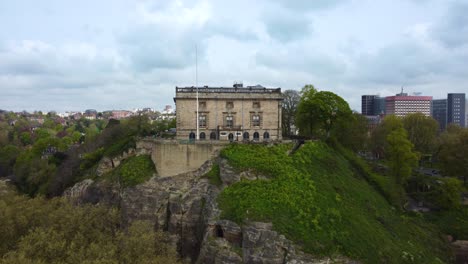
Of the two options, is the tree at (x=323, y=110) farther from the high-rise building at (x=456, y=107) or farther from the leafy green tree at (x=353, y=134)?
the high-rise building at (x=456, y=107)

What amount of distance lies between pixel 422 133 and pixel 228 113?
4924 cm

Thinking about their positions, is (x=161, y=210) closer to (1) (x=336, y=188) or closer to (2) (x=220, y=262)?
(2) (x=220, y=262)

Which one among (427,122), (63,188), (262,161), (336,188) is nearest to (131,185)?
(262,161)

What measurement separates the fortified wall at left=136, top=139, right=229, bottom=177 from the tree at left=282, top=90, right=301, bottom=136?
28.4 metres

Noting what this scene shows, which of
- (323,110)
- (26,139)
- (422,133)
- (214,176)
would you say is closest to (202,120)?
(214,176)

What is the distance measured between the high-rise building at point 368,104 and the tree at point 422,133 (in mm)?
116200

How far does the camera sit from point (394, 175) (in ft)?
163

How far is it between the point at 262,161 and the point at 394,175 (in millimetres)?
23766

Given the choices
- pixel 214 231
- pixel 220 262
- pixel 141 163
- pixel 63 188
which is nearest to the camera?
pixel 220 262

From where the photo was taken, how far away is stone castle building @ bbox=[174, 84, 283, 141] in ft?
158

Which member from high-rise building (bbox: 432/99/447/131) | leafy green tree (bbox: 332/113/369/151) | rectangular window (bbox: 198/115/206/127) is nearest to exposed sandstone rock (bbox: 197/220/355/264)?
rectangular window (bbox: 198/115/206/127)

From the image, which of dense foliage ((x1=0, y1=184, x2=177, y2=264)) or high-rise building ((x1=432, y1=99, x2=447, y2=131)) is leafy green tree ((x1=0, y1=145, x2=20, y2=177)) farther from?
high-rise building ((x1=432, y1=99, x2=447, y2=131))

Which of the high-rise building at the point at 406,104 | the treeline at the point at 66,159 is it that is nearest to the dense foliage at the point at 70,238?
the treeline at the point at 66,159

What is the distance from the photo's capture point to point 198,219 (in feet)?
123
